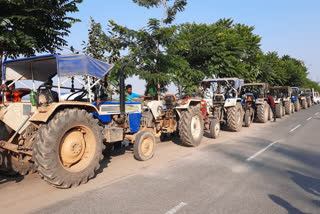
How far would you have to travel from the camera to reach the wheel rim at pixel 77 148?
4.12 meters

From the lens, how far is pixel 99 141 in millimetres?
4547

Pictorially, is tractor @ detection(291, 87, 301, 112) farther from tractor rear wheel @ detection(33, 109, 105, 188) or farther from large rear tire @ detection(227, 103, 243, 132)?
tractor rear wheel @ detection(33, 109, 105, 188)

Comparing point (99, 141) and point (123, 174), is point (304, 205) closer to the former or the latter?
point (123, 174)

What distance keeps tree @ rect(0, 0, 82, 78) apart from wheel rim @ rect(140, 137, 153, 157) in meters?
4.26

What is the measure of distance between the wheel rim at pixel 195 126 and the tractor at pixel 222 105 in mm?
1099

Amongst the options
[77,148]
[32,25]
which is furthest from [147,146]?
[32,25]

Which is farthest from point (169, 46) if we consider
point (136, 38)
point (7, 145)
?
point (7, 145)

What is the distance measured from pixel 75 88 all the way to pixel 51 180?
8.13 feet

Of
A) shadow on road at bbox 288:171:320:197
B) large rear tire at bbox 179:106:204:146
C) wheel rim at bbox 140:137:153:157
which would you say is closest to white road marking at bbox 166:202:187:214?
shadow on road at bbox 288:171:320:197

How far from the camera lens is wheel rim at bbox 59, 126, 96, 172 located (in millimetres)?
4125

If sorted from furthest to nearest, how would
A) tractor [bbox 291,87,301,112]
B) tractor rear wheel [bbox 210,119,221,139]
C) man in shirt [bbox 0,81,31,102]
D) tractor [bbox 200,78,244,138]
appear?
tractor [bbox 291,87,301,112], tractor [bbox 200,78,244,138], tractor rear wheel [bbox 210,119,221,139], man in shirt [bbox 0,81,31,102]

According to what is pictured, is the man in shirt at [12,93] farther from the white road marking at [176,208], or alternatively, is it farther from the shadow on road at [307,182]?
the shadow on road at [307,182]

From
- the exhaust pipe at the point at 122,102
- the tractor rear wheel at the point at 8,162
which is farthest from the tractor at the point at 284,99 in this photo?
the tractor rear wheel at the point at 8,162

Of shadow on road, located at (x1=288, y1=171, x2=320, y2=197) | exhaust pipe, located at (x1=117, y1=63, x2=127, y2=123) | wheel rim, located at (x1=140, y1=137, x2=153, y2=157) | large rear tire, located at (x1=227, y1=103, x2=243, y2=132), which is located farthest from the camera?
large rear tire, located at (x1=227, y1=103, x2=243, y2=132)
